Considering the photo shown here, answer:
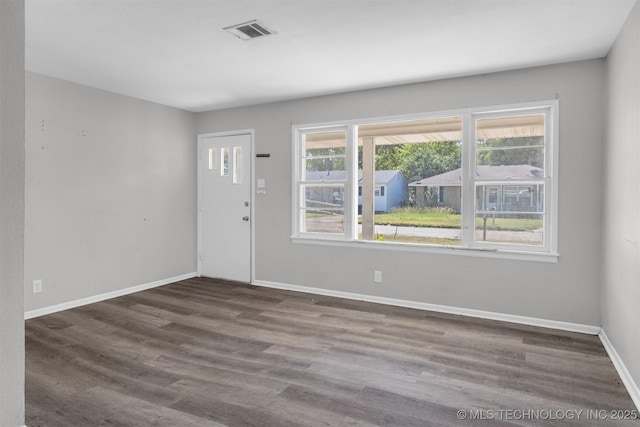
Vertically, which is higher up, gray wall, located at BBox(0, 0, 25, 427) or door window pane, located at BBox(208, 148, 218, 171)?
door window pane, located at BBox(208, 148, 218, 171)

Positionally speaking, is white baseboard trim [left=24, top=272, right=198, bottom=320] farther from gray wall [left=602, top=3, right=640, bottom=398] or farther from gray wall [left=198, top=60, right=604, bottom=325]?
gray wall [left=602, top=3, right=640, bottom=398]

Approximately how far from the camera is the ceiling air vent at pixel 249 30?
110 inches

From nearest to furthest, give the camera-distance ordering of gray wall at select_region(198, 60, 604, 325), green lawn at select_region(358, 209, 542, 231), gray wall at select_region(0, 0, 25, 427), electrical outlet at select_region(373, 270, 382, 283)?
gray wall at select_region(0, 0, 25, 427), gray wall at select_region(198, 60, 604, 325), green lawn at select_region(358, 209, 542, 231), electrical outlet at select_region(373, 270, 382, 283)

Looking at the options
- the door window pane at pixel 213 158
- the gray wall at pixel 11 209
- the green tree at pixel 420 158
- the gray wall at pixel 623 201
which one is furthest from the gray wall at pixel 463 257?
the gray wall at pixel 11 209

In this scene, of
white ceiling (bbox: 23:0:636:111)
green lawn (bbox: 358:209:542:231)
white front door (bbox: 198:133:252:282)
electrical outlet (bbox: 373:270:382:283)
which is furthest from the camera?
white front door (bbox: 198:133:252:282)

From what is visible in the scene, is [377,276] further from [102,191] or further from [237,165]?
[102,191]

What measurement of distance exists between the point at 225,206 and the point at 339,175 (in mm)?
1845

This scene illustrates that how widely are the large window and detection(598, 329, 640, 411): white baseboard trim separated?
2.87 feet

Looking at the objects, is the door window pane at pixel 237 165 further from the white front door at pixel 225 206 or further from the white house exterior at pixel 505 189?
the white house exterior at pixel 505 189

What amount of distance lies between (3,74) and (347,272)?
3648 mm

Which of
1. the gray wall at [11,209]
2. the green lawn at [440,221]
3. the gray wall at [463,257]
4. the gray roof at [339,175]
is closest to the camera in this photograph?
the gray wall at [11,209]

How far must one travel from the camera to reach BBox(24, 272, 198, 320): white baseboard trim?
3.94m

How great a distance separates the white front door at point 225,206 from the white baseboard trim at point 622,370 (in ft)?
13.1

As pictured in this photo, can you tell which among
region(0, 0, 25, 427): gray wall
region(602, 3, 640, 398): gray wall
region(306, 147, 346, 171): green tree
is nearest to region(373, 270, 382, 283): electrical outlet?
region(306, 147, 346, 171): green tree
